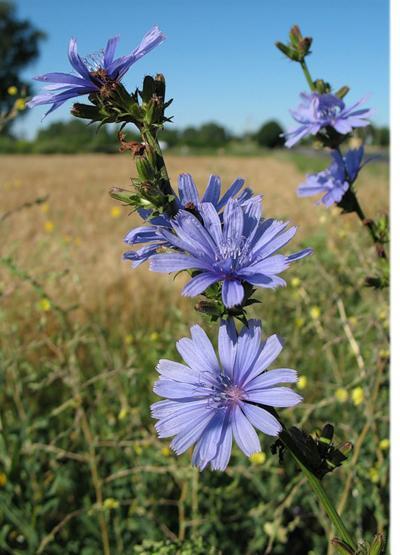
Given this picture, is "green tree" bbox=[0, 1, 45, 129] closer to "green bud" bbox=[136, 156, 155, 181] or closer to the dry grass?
the dry grass

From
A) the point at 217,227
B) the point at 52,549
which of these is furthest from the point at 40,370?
the point at 217,227

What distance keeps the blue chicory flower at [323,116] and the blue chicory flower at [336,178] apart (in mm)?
93

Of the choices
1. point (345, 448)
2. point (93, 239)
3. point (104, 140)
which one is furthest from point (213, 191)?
point (104, 140)

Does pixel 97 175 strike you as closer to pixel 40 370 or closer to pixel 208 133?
pixel 40 370

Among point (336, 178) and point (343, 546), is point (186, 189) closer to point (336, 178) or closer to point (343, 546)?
point (343, 546)

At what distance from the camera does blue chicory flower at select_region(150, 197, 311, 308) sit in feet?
2.61

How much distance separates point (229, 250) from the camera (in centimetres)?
85

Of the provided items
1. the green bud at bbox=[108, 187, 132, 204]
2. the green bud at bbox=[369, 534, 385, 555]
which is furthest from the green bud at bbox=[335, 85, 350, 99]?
the green bud at bbox=[369, 534, 385, 555]

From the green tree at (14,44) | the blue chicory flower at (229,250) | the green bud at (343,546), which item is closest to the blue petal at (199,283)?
the blue chicory flower at (229,250)

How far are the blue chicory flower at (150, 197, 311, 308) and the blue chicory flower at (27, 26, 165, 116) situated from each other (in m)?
0.23

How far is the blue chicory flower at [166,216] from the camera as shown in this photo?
34.3 inches

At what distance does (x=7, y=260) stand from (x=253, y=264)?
1645 mm

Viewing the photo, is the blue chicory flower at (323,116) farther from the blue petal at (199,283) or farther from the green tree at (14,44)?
the green tree at (14,44)

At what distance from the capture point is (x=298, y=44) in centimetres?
152
